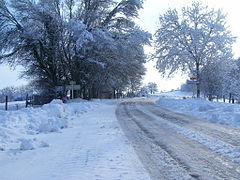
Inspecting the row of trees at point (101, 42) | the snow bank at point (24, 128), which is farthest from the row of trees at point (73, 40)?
the snow bank at point (24, 128)

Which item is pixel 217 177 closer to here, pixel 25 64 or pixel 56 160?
pixel 56 160

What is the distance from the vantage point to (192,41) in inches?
1303

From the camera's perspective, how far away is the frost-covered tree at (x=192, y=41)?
32.8 m

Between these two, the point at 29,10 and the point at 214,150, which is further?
the point at 29,10

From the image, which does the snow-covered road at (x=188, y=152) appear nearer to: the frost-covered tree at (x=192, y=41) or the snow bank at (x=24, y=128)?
the snow bank at (x=24, y=128)

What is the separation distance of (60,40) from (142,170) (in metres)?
27.6

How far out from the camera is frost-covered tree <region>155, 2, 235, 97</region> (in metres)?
32.8

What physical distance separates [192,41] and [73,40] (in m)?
14.0

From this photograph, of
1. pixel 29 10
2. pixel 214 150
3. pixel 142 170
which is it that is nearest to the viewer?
pixel 142 170

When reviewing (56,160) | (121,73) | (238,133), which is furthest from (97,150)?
(121,73)

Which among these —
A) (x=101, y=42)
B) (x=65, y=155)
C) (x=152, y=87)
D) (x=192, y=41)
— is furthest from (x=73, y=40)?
(x=152, y=87)

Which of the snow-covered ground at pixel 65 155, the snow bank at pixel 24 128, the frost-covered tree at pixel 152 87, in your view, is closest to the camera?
the snow-covered ground at pixel 65 155

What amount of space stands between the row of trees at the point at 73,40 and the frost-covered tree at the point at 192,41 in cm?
336

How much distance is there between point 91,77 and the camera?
34688 mm
